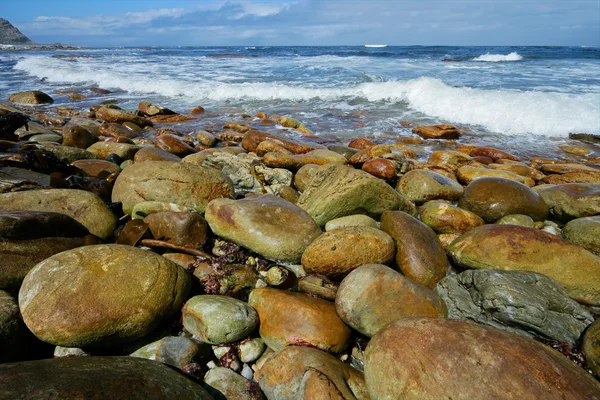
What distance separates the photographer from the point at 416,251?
11.6 ft

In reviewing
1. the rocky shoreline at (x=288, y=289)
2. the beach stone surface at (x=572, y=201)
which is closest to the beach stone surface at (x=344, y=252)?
the rocky shoreline at (x=288, y=289)

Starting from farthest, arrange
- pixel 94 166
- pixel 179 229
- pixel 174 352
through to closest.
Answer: pixel 94 166 < pixel 179 229 < pixel 174 352

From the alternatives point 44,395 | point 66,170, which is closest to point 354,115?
point 66,170

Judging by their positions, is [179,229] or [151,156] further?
[151,156]

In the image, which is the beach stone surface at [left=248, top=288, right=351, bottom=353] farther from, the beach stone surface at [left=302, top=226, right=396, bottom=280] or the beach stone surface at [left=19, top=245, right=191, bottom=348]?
the beach stone surface at [left=19, top=245, right=191, bottom=348]

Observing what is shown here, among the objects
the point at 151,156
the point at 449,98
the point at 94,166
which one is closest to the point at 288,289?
the point at 151,156

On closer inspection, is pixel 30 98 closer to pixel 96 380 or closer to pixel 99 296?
pixel 99 296

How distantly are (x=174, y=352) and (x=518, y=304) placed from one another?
2.64 metres

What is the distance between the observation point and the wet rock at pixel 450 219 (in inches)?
177

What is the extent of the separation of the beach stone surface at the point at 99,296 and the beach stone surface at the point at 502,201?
392cm

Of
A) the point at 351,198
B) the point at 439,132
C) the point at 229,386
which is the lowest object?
the point at 229,386

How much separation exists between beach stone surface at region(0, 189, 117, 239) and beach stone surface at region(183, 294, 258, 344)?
1494mm

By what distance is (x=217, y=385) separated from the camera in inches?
95.2

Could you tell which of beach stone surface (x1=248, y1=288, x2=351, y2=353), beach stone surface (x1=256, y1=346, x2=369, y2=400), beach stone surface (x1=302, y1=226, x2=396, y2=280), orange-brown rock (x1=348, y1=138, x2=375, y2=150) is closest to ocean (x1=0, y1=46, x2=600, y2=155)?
orange-brown rock (x1=348, y1=138, x2=375, y2=150)
